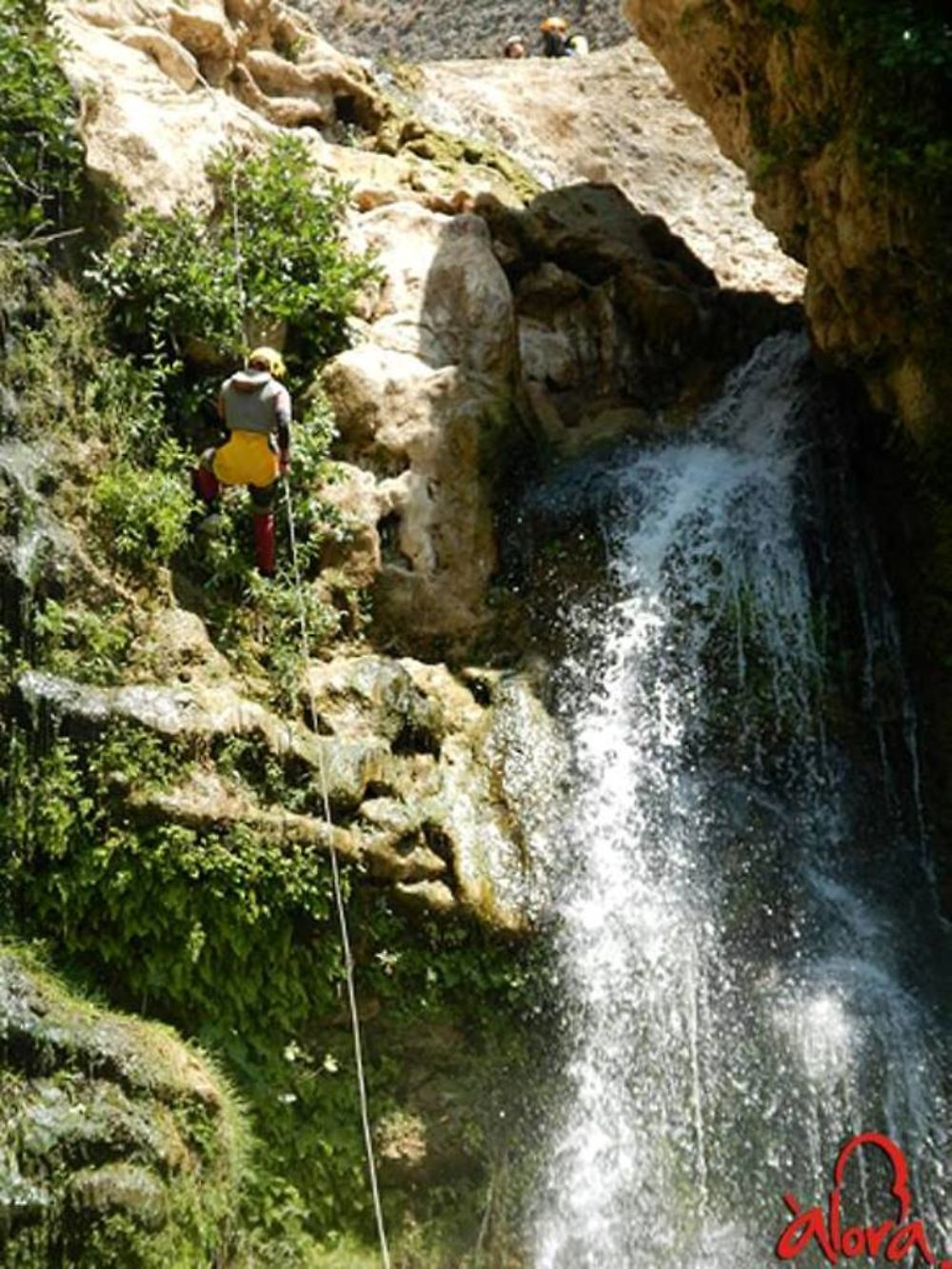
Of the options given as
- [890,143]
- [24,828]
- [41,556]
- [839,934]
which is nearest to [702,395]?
[890,143]

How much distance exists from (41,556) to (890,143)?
6.01 metres

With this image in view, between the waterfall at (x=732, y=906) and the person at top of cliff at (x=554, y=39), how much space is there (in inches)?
479

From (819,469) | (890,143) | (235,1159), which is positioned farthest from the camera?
(819,469)

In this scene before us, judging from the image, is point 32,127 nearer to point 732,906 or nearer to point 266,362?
point 266,362

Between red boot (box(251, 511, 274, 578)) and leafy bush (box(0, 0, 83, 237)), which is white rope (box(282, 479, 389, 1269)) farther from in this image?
leafy bush (box(0, 0, 83, 237))

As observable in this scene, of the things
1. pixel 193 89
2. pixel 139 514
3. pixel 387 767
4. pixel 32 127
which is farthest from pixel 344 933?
pixel 193 89

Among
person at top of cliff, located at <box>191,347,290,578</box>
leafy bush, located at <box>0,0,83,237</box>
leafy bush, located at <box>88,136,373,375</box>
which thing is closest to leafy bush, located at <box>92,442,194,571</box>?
person at top of cliff, located at <box>191,347,290,578</box>

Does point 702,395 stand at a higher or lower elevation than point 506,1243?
higher

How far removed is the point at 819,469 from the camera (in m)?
10.1

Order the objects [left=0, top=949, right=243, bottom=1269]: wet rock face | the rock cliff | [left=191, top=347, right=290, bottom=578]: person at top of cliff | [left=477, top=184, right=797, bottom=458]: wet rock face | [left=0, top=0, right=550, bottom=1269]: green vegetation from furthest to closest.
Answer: [left=477, top=184, right=797, bottom=458]: wet rock face → [left=191, top=347, right=290, bottom=578]: person at top of cliff → the rock cliff → [left=0, top=0, right=550, bottom=1269]: green vegetation → [left=0, top=949, right=243, bottom=1269]: wet rock face

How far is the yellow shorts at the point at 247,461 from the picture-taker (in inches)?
313

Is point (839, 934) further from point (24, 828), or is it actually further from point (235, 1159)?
point (24, 828)

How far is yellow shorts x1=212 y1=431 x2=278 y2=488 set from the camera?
26.1 feet

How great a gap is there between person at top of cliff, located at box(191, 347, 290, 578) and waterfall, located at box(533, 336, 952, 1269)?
2355 millimetres
